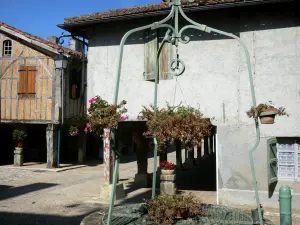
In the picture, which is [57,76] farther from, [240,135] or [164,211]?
[164,211]

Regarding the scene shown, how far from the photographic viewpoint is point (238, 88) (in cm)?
874

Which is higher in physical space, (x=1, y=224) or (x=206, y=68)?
(x=206, y=68)

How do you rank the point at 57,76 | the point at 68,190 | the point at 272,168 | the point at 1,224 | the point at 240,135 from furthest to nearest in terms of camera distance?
the point at 57,76 < the point at 68,190 < the point at 240,135 < the point at 272,168 < the point at 1,224

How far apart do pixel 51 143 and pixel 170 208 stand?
1258cm

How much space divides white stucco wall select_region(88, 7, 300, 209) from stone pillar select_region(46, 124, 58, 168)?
322 inches

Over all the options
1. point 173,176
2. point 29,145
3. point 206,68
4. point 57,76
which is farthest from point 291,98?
point 29,145

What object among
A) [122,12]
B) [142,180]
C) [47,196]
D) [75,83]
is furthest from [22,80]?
[122,12]

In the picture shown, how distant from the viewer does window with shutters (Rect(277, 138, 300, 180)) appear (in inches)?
334

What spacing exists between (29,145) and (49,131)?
4.87 m

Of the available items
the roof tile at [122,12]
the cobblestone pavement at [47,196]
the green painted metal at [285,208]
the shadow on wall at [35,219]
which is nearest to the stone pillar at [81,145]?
the cobblestone pavement at [47,196]

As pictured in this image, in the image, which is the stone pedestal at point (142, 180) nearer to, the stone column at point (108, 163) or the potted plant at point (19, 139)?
the stone column at point (108, 163)

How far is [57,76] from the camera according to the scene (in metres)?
16.2

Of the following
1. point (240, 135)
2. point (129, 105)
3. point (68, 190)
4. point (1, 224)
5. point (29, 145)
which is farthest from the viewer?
point (29, 145)

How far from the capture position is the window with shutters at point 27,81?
1641 centimetres
